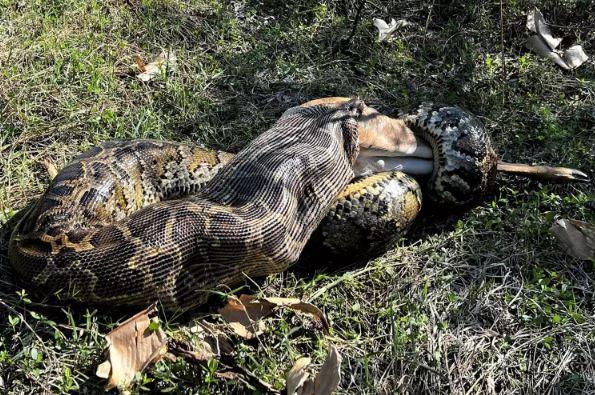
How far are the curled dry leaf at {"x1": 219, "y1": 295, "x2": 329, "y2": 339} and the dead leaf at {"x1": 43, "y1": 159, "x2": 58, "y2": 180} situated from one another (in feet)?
6.91

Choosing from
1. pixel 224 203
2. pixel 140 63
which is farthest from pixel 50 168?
pixel 224 203

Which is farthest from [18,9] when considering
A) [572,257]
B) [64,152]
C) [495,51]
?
[572,257]

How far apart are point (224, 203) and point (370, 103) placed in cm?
→ 234

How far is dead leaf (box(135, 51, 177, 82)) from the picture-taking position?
6929 mm

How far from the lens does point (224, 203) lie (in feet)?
16.6

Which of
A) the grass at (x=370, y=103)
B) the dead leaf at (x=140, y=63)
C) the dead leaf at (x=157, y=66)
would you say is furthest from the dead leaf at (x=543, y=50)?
the dead leaf at (x=140, y=63)

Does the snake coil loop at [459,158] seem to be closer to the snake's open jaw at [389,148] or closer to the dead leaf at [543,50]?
the snake's open jaw at [389,148]

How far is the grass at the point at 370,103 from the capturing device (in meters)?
4.62

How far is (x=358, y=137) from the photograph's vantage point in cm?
595

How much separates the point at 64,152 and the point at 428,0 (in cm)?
467

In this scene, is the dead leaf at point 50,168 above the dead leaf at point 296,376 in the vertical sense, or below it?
above

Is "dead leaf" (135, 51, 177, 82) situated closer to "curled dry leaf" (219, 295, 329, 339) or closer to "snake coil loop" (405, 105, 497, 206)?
"snake coil loop" (405, 105, 497, 206)

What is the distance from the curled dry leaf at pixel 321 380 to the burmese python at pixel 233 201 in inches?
36.6

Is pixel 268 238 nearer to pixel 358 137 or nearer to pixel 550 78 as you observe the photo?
pixel 358 137
